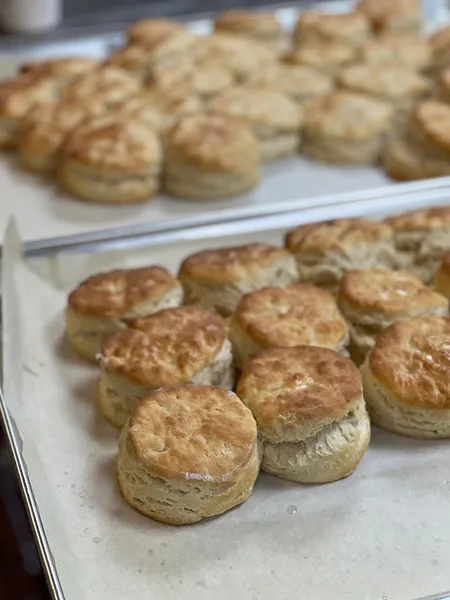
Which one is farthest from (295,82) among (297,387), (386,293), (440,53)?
(297,387)

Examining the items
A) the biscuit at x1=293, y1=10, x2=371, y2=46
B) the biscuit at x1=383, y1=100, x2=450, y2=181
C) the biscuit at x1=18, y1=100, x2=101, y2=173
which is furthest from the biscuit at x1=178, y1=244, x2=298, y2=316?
the biscuit at x1=293, y1=10, x2=371, y2=46

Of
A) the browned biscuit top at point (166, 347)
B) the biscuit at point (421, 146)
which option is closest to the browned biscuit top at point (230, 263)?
the browned biscuit top at point (166, 347)

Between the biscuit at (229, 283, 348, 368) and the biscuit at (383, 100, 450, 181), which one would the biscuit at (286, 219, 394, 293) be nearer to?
the biscuit at (229, 283, 348, 368)

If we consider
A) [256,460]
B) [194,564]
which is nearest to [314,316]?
[256,460]

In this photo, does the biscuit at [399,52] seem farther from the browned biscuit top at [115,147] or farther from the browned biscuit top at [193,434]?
the browned biscuit top at [193,434]

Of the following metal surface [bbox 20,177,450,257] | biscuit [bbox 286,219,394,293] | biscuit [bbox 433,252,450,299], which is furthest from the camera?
metal surface [bbox 20,177,450,257]

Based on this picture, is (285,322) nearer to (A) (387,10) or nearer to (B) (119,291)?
(B) (119,291)
